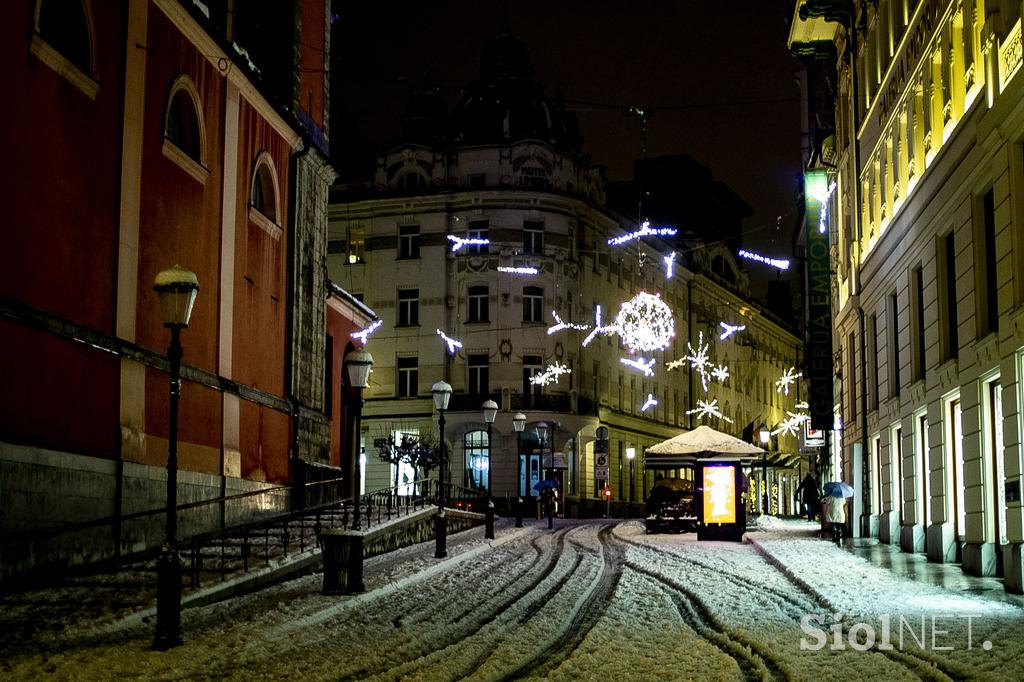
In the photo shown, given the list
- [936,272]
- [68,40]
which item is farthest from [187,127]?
[936,272]

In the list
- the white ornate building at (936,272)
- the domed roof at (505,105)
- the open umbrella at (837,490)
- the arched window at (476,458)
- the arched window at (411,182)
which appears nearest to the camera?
the white ornate building at (936,272)

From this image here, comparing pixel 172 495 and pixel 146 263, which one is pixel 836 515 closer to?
pixel 146 263

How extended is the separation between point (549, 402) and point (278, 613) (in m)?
43.4

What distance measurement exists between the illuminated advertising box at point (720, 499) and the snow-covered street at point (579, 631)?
8.55 m

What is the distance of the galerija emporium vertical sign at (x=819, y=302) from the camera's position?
119 feet

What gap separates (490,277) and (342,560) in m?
42.2

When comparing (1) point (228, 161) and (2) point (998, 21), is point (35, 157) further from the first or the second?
(2) point (998, 21)

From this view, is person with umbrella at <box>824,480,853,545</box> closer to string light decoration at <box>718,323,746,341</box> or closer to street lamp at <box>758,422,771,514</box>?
street lamp at <box>758,422,771,514</box>

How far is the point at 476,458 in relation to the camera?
191 feet

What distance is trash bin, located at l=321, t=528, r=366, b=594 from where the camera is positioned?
1716 cm

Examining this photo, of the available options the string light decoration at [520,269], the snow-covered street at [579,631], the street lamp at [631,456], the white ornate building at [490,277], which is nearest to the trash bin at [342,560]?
the snow-covered street at [579,631]

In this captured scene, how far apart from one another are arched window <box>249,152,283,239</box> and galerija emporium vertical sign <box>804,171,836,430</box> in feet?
51.3

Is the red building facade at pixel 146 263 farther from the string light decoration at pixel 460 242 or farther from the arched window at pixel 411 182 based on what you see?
the arched window at pixel 411 182

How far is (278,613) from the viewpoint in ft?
48.9
